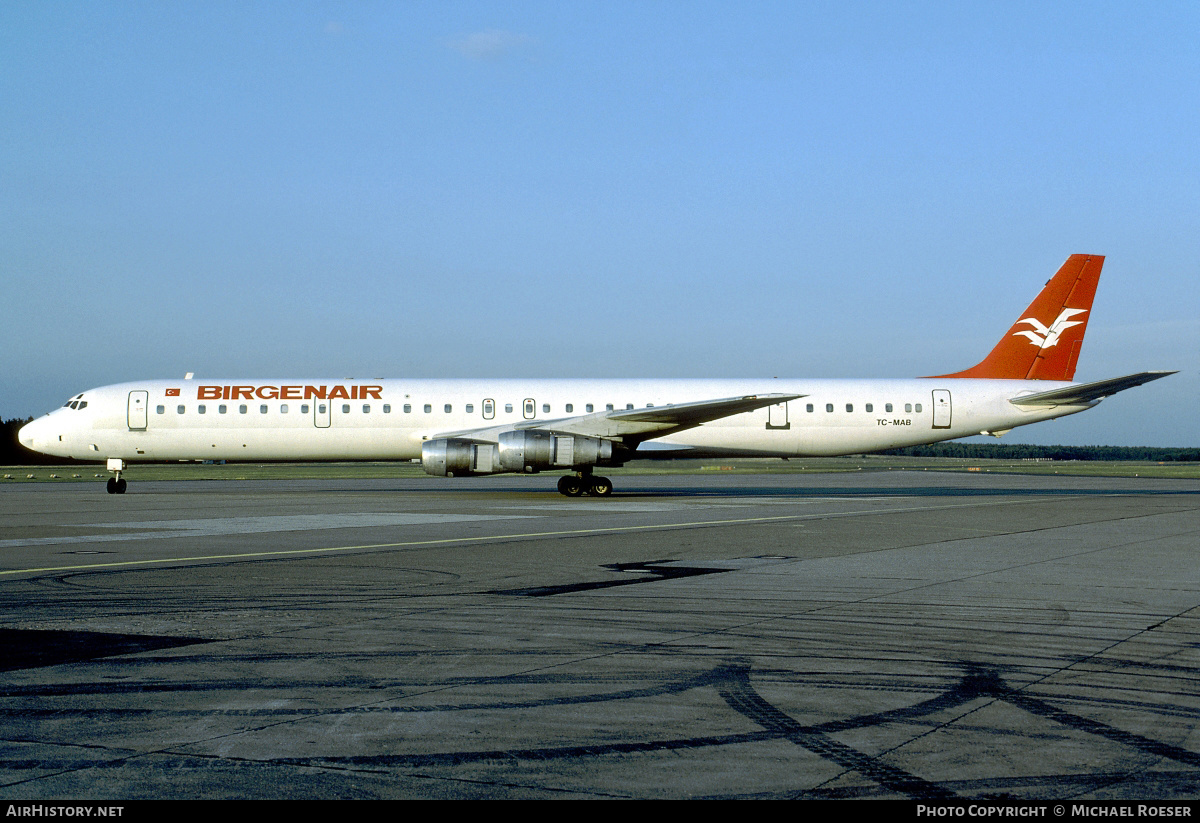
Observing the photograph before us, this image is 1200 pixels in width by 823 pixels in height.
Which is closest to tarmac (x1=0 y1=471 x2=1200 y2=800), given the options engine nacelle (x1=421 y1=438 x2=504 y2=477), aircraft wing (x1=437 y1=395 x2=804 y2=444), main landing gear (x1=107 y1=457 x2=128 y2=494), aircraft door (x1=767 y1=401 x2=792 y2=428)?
engine nacelle (x1=421 y1=438 x2=504 y2=477)

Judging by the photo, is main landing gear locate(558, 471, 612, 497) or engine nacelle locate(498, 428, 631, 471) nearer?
engine nacelle locate(498, 428, 631, 471)

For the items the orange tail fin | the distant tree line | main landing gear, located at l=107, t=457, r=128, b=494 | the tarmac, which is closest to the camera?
the tarmac

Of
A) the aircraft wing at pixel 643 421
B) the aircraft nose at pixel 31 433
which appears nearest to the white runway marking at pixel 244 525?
the aircraft wing at pixel 643 421

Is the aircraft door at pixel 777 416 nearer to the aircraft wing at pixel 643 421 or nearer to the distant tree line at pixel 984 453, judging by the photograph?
the aircraft wing at pixel 643 421

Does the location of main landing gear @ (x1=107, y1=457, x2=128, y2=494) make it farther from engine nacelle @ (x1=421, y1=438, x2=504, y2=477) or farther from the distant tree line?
the distant tree line

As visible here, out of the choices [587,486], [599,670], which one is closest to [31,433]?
[587,486]

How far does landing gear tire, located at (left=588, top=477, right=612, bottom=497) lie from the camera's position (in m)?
27.7

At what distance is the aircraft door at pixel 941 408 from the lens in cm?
2959

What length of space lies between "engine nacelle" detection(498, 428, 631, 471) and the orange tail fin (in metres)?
13.8

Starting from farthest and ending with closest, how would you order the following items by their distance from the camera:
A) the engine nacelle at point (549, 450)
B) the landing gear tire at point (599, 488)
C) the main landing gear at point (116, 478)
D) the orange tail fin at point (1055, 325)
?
the orange tail fin at point (1055, 325) → the main landing gear at point (116, 478) → the landing gear tire at point (599, 488) → the engine nacelle at point (549, 450)

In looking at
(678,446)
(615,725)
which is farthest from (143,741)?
(678,446)

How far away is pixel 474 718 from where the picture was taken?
16.4 ft

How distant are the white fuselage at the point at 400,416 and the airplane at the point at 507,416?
0.03m

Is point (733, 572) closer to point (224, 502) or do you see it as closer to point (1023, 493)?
point (224, 502)
